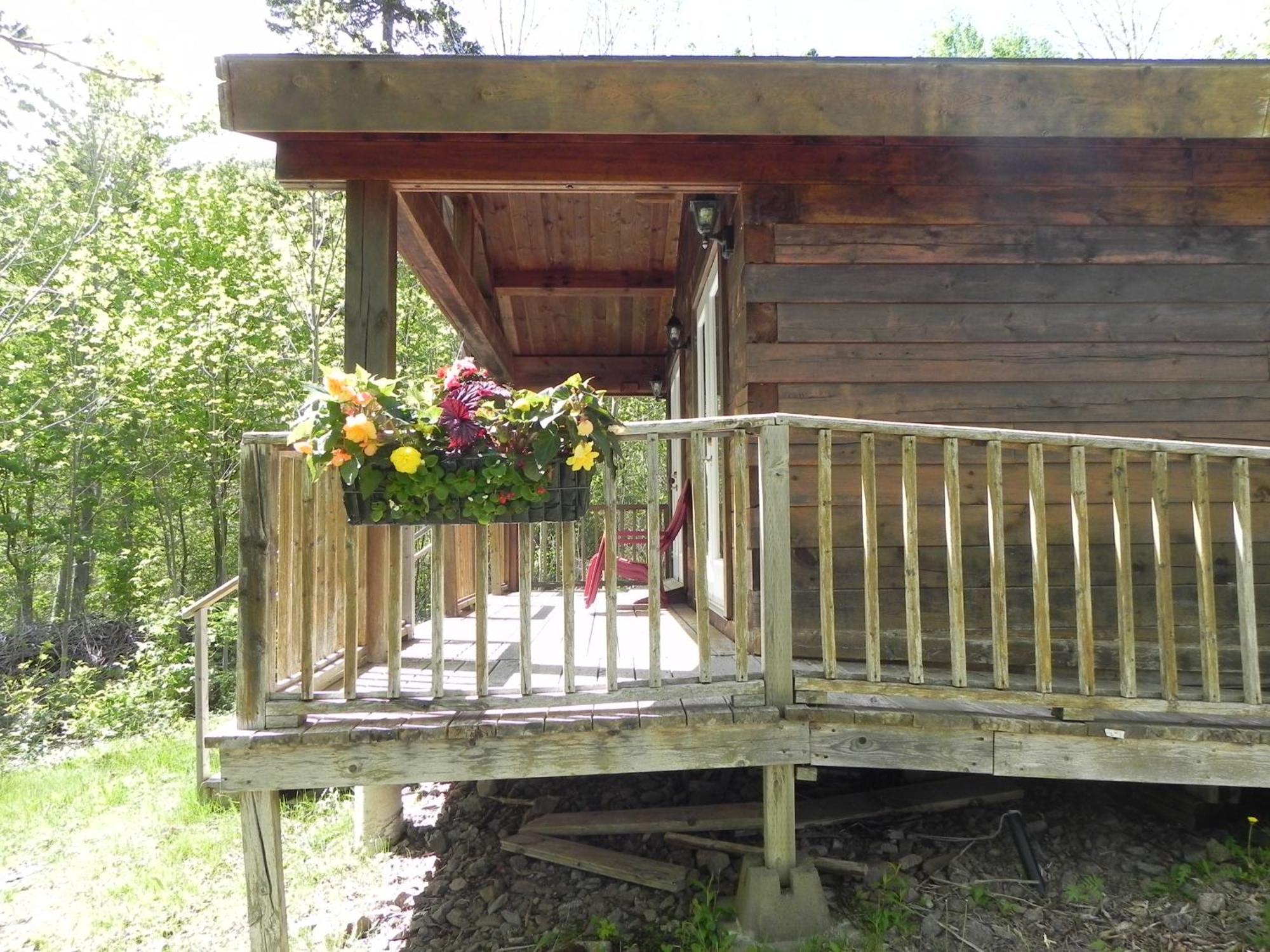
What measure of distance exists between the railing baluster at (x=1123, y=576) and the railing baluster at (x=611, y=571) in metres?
1.71

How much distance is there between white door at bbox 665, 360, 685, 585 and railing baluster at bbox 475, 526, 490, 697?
11.9ft

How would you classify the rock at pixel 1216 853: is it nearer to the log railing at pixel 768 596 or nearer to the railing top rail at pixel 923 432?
the log railing at pixel 768 596

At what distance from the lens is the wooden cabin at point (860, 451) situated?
2621mm

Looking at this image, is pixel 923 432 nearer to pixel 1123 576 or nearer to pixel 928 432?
pixel 928 432

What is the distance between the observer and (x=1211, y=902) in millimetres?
2787

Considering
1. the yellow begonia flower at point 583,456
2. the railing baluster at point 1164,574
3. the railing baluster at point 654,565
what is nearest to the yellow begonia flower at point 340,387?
the yellow begonia flower at point 583,456

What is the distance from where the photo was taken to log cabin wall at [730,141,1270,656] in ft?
11.4

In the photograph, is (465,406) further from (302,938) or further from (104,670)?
(104,670)

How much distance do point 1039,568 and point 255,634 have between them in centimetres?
265

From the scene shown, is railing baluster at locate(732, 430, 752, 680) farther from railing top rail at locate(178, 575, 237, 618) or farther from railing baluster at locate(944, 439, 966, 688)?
railing top rail at locate(178, 575, 237, 618)

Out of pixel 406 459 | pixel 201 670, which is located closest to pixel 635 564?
pixel 201 670

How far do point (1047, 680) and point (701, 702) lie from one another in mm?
1186

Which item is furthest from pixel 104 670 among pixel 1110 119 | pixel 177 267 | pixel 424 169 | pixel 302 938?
pixel 1110 119

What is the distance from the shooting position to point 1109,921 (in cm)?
276
